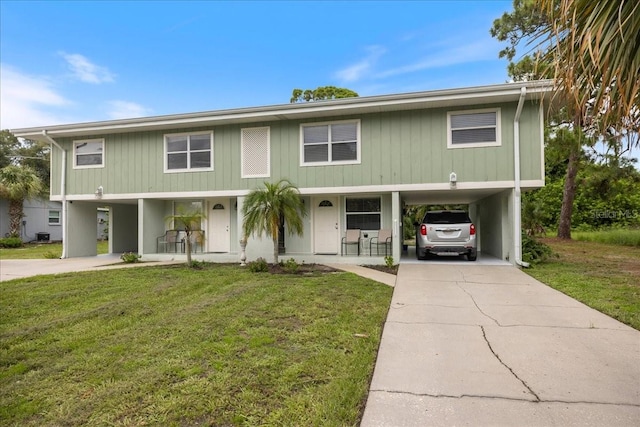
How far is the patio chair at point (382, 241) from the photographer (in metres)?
10.9

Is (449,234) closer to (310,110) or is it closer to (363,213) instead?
(363,213)

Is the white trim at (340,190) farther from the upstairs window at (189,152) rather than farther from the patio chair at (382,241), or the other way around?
the patio chair at (382,241)

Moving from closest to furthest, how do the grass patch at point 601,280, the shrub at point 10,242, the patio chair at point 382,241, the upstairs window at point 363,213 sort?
the grass patch at point 601,280, the patio chair at point 382,241, the upstairs window at point 363,213, the shrub at point 10,242

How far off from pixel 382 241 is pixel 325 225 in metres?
2.11

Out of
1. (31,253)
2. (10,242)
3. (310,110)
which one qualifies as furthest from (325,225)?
(10,242)

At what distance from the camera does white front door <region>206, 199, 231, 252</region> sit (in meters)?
13.0

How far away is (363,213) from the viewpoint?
11703 mm

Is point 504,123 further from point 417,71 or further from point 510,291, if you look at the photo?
point 417,71

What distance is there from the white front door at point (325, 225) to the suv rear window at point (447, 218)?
9.74 ft

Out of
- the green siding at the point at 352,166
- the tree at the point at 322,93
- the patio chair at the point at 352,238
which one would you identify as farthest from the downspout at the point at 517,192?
the tree at the point at 322,93

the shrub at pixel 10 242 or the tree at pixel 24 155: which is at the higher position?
the tree at pixel 24 155

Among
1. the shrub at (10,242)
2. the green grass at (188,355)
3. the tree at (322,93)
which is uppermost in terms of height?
the tree at (322,93)

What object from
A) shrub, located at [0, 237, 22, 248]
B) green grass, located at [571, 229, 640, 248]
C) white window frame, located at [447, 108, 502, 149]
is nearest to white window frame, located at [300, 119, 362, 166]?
white window frame, located at [447, 108, 502, 149]

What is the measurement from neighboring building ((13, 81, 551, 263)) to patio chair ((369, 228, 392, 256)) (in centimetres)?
23
